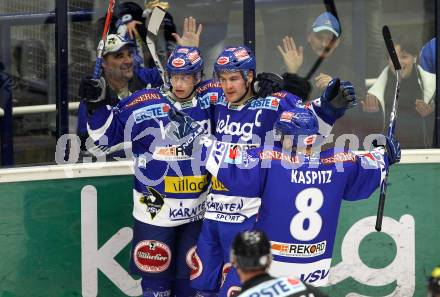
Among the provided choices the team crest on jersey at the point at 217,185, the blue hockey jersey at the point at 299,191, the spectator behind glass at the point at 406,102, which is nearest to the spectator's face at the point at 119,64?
the team crest on jersey at the point at 217,185

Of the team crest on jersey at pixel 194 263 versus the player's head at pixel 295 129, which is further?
the team crest on jersey at pixel 194 263

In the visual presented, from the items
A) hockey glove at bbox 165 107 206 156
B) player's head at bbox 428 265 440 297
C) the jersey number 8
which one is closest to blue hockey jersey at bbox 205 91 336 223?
hockey glove at bbox 165 107 206 156

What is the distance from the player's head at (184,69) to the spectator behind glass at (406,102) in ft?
4.13

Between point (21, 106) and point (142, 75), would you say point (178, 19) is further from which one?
point (21, 106)

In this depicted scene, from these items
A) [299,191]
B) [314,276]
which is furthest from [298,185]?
[314,276]

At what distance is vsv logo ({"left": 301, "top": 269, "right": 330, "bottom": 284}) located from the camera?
6789mm

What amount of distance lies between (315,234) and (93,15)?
6.22ft

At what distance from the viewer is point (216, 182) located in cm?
706

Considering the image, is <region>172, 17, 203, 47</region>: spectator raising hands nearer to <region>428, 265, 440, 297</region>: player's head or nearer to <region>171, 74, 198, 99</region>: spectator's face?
<region>171, 74, 198, 99</region>: spectator's face

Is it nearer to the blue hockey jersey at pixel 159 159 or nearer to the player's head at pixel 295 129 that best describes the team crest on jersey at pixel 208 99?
the blue hockey jersey at pixel 159 159

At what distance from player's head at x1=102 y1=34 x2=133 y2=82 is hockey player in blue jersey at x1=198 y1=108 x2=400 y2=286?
1041 mm

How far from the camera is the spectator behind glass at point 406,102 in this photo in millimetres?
8031

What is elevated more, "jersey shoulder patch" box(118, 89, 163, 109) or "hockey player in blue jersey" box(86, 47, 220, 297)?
"jersey shoulder patch" box(118, 89, 163, 109)

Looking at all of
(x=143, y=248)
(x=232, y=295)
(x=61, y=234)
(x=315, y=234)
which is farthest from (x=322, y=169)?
(x=61, y=234)
